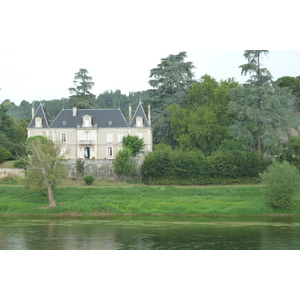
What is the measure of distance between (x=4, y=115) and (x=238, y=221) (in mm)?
34061

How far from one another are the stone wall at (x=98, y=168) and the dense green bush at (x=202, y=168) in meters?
2.76

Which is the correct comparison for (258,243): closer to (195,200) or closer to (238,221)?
(238,221)

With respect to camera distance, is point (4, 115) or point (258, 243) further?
point (4, 115)

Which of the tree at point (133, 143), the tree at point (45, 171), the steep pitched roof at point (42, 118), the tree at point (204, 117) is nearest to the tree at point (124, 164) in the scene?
the tree at point (133, 143)

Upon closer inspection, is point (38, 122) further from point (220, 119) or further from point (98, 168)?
point (220, 119)

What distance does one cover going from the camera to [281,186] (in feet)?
105

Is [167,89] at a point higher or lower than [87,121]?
higher

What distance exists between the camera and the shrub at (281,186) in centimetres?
3197

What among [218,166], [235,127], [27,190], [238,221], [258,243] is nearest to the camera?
[258,243]

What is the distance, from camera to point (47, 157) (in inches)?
1351

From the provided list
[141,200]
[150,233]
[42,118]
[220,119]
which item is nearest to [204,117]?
[220,119]

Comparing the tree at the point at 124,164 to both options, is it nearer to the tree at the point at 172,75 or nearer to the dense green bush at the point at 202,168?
the dense green bush at the point at 202,168

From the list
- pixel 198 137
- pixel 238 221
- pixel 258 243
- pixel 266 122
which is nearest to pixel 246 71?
pixel 266 122

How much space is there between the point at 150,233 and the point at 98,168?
20.3 m
